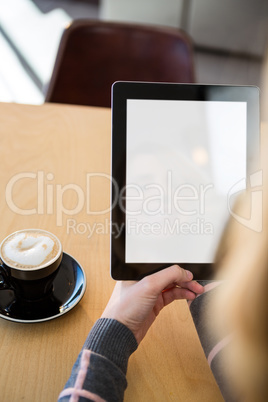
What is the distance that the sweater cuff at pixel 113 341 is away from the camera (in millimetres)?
452

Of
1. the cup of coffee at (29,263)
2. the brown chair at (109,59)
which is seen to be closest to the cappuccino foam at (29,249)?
the cup of coffee at (29,263)

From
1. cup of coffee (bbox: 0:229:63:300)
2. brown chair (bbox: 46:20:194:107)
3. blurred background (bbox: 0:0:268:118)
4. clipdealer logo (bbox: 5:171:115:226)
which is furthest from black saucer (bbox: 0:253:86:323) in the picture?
blurred background (bbox: 0:0:268:118)

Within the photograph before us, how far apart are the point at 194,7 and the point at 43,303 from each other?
2016 millimetres

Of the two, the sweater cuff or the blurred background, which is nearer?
the sweater cuff

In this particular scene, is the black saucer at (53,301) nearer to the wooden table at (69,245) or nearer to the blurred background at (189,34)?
the wooden table at (69,245)

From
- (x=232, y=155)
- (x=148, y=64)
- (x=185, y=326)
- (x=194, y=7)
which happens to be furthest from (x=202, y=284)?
(x=194, y=7)

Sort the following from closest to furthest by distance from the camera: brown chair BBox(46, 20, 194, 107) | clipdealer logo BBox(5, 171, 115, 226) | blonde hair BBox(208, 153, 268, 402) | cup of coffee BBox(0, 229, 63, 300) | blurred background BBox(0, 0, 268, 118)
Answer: blonde hair BBox(208, 153, 268, 402), cup of coffee BBox(0, 229, 63, 300), clipdealer logo BBox(5, 171, 115, 226), brown chair BBox(46, 20, 194, 107), blurred background BBox(0, 0, 268, 118)

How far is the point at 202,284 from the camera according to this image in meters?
0.55

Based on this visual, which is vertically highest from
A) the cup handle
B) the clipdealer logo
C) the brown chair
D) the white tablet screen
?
the brown chair

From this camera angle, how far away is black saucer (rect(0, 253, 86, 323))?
1.67 feet

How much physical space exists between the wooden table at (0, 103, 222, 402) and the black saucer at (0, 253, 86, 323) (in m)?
0.01

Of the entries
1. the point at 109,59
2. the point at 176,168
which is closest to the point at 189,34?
the point at 109,59

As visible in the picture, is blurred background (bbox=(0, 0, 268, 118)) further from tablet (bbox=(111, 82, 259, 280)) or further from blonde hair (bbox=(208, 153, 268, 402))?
blonde hair (bbox=(208, 153, 268, 402))

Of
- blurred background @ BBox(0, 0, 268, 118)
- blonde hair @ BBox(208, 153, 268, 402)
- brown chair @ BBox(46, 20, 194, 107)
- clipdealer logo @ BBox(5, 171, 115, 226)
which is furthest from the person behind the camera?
blurred background @ BBox(0, 0, 268, 118)
